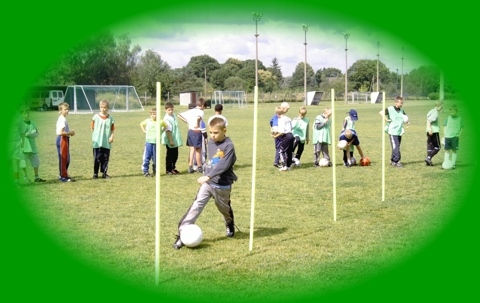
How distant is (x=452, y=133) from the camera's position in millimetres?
17156

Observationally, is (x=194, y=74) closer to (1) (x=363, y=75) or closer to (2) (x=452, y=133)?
(2) (x=452, y=133)

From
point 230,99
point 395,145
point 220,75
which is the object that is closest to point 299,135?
point 395,145

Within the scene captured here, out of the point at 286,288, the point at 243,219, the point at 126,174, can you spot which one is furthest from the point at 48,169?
the point at 286,288

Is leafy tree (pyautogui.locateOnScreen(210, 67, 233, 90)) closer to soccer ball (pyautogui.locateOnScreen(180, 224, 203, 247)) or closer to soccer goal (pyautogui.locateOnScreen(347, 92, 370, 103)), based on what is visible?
soccer ball (pyautogui.locateOnScreen(180, 224, 203, 247))

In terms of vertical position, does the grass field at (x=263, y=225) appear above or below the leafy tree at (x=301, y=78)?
below

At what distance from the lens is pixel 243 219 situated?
10.7 metres

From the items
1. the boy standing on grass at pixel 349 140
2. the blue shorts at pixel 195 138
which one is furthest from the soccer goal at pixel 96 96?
the boy standing on grass at pixel 349 140

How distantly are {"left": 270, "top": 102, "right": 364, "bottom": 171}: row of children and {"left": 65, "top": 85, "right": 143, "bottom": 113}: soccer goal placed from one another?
44.6 m

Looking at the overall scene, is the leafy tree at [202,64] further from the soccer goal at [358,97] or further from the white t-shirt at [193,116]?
the soccer goal at [358,97]

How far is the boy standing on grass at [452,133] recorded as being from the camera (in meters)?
17.0

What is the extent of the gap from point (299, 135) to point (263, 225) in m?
8.30

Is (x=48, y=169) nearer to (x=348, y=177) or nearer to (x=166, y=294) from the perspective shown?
(x=348, y=177)

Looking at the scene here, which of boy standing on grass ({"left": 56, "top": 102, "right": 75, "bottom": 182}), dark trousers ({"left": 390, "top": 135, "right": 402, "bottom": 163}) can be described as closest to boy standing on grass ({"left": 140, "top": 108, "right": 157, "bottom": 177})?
boy standing on grass ({"left": 56, "top": 102, "right": 75, "bottom": 182})

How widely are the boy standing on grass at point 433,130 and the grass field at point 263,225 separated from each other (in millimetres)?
547
